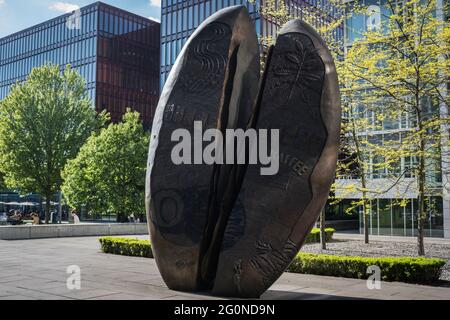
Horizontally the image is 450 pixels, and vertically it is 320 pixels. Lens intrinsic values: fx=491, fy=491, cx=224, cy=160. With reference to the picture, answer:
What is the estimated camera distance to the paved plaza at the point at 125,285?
31.8 ft

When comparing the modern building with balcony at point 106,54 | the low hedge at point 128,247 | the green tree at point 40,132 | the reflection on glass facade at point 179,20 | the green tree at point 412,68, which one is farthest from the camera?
the modern building with balcony at point 106,54

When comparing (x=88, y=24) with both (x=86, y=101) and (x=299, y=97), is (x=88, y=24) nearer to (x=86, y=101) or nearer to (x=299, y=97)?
(x=86, y=101)

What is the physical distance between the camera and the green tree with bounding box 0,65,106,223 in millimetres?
33375

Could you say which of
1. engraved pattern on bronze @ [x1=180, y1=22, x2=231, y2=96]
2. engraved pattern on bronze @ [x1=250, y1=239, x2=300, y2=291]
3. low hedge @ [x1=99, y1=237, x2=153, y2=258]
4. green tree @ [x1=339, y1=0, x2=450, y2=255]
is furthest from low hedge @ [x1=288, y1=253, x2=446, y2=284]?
engraved pattern on bronze @ [x1=180, y1=22, x2=231, y2=96]

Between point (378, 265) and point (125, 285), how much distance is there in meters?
6.40

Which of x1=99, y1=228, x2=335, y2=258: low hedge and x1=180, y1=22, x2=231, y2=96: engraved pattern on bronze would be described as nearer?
x1=180, y1=22, x2=231, y2=96: engraved pattern on bronze

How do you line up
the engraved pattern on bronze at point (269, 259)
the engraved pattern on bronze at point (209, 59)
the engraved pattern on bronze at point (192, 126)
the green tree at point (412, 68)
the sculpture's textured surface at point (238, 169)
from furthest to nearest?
the green tree at point (412, 68) → the engraved pattern on bronze at point (209, 59) → the engraved pattern on bronze at point (192, 126) → the sculpture's textured surface at point (238, 169) → the engraved pattern on bronze at point (269, 259)

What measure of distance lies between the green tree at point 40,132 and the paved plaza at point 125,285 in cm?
1852

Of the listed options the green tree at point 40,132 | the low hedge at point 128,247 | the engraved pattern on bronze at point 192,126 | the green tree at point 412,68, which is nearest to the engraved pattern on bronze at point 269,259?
the engraved pattern on bronze at point 192,126

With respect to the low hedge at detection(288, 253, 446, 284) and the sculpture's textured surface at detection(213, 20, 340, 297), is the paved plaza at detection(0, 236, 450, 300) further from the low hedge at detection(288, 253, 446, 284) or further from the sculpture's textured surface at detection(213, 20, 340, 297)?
the sculpture's textured surface at detection(213, 20, 340, 297)

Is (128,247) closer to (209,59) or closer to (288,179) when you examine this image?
(209,59)

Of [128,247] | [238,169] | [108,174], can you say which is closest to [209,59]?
[238,169]

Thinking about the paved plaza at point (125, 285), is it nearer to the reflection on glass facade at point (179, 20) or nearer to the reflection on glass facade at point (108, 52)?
the reflection on glass facade at point (179, 20)

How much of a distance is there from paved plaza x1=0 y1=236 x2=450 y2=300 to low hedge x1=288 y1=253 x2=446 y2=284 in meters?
0.43
